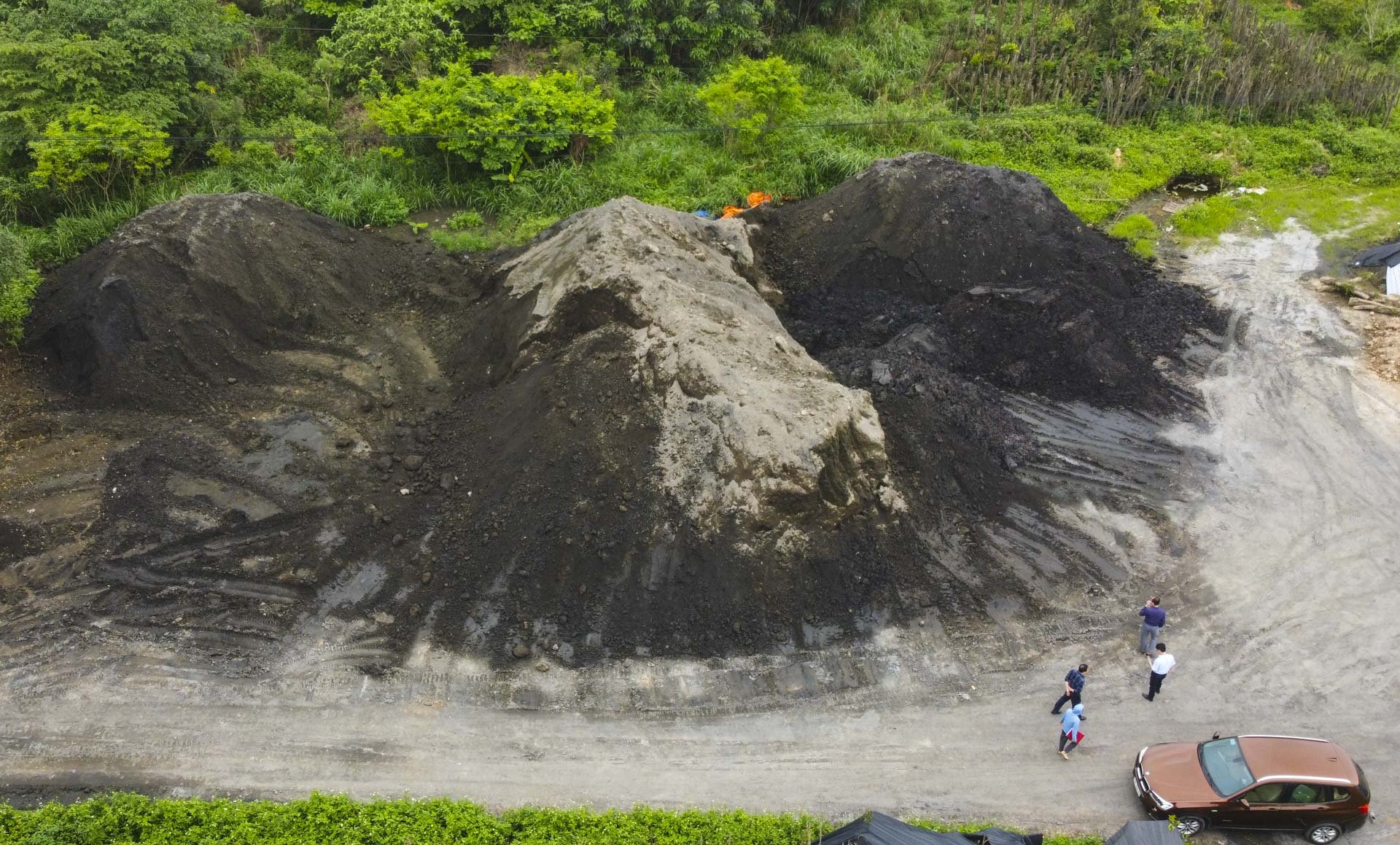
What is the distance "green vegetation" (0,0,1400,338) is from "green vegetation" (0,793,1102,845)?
11.5m

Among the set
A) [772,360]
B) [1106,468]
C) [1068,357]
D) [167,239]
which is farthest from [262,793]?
[1068,357]

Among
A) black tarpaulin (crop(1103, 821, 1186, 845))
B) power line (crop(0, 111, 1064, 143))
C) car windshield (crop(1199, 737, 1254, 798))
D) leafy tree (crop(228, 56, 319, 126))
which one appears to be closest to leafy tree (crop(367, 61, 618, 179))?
power line (crop(0, 111, 1064, 143))

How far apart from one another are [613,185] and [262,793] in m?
17.5

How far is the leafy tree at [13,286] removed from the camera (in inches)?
687

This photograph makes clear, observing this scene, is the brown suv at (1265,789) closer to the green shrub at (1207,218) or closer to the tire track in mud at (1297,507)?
the tire track in mud at (1297,507)

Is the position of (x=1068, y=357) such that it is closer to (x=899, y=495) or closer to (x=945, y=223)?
(x=945, y=223)

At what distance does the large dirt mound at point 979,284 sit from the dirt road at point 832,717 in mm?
4987

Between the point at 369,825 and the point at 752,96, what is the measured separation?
21.0 meters

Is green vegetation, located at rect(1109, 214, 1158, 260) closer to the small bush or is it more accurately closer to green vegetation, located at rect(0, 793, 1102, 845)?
the small bush

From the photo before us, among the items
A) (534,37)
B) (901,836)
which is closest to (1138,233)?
(534,37)

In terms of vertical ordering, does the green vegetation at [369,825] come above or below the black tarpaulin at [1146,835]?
below

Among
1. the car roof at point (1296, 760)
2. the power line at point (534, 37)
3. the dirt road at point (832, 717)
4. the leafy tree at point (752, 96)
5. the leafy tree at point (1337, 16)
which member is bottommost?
the dirt road at point (832, 717)

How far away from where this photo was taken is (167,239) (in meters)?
18.2

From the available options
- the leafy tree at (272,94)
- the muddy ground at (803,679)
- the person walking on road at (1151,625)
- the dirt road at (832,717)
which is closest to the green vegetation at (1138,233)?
the muddy ground at (803,679)
